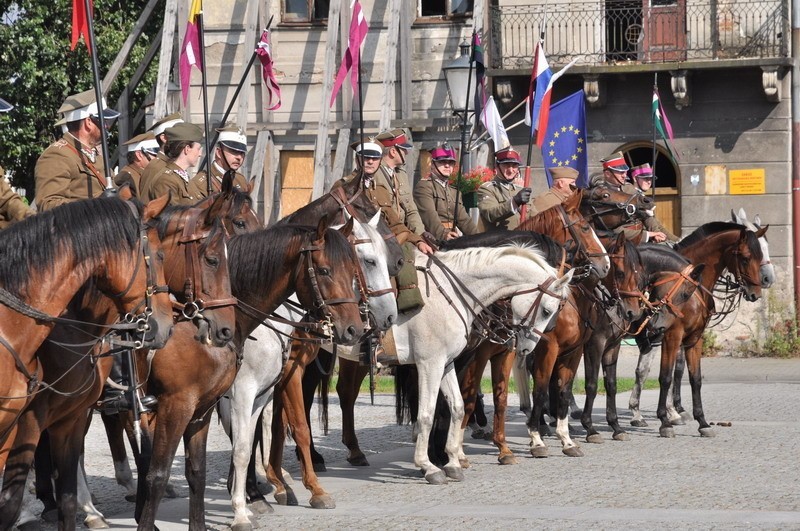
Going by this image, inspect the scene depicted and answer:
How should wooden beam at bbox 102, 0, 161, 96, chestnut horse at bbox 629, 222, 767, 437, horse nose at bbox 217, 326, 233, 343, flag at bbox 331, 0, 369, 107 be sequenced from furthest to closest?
wooden beam at bbox 102, 0, 161, 96 → flag at bbox 331, 0, 369, 107 → chestnut horse at bbox 629, 222, 767, 437 → horse nose at bbox 217, 326, 233, 343

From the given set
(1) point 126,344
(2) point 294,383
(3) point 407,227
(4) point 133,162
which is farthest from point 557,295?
(1) point 126,344

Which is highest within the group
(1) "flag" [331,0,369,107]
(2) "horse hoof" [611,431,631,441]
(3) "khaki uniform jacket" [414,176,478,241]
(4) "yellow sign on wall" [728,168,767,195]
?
(1) "flag" [331,0,369,107]

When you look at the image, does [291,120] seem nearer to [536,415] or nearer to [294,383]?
[536,415]

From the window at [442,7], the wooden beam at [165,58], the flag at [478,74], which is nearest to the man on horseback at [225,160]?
the flag at [478,74]

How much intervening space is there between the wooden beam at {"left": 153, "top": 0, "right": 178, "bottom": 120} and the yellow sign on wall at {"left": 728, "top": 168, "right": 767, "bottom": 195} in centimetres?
998

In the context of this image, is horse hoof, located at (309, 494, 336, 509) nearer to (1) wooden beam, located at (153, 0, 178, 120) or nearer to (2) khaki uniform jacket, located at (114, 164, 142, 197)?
(2) khaki uniform jacket, located at (114, 164, 142, 197)

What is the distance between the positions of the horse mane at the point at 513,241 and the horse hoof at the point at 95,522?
4.39 meters

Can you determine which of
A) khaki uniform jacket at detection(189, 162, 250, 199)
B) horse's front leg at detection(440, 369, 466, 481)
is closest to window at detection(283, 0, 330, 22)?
horse's front leg at detection(440, 369, 466, 481)

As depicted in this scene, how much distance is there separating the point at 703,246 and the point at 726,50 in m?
9.54

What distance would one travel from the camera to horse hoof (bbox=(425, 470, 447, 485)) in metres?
11.9

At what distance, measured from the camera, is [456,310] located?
40.3 ft

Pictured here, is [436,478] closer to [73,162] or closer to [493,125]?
[73,162]

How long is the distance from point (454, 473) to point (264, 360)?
8.91 ft

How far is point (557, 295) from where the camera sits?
1248cm
